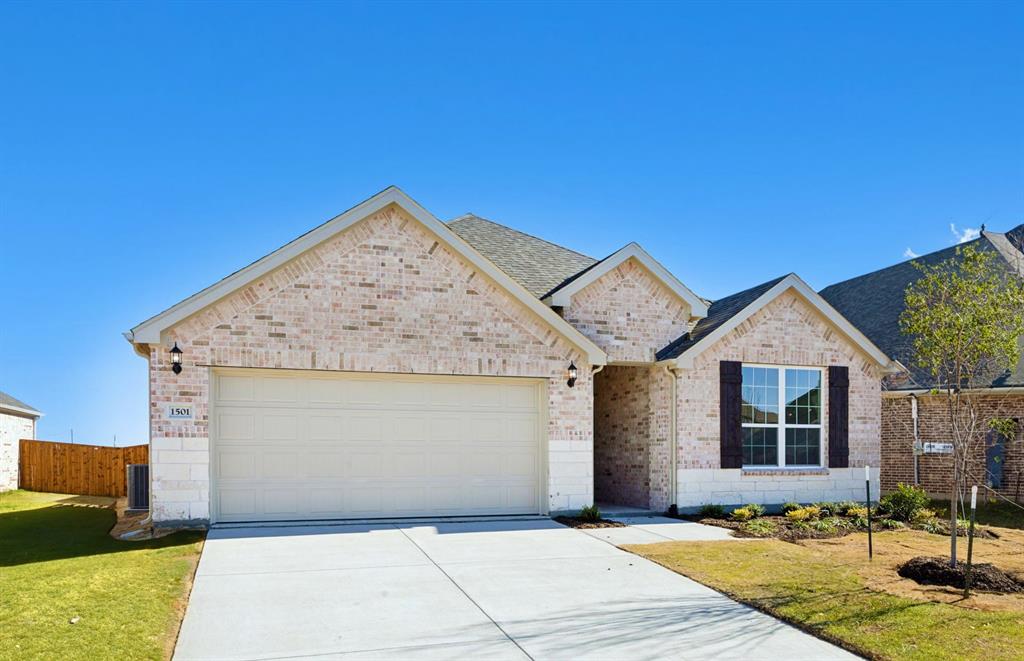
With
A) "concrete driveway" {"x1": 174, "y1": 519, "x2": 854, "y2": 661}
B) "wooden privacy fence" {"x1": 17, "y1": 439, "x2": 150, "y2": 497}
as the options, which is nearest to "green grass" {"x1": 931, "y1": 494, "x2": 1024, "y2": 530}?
"concrete driveway" {"x1": 174, "y1": 519, "x2": 854, "y2": 661}

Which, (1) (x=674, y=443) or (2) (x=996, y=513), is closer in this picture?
(1) (x=674, y=443)

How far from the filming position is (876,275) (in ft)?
82.5

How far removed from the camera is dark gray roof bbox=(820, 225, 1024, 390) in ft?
62.3

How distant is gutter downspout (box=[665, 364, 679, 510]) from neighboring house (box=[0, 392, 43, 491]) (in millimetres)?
19020

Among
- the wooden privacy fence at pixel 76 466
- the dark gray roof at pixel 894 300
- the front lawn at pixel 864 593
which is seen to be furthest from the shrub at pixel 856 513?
the wooden privacy fence at pixel 76 466

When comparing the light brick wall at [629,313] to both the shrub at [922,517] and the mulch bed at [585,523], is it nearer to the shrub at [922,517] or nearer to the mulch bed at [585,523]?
the mulch bed at [585,523]

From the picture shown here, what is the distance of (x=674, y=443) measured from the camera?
14633 millimetres

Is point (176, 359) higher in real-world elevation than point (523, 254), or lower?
lower

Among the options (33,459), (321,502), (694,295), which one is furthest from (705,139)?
(33,459)

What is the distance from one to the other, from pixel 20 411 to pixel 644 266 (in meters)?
20.8

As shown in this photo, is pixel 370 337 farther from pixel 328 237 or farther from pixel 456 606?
pixel 456 606

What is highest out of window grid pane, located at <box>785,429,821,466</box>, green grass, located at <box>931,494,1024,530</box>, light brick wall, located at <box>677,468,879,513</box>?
window grid pane, located at <box>785,429,821,466</box>

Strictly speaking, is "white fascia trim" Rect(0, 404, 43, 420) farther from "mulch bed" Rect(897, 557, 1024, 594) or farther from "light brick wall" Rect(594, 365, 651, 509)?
"mulch bed" Rect(897, 557, 1024, 594)

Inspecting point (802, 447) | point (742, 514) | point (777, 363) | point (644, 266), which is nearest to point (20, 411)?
point (644, 266)
